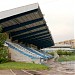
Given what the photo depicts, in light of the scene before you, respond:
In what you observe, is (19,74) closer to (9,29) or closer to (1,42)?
(1,42)

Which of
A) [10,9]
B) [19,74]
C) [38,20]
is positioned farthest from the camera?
[38,20]

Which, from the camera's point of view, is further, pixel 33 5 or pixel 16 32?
pixel 16 32

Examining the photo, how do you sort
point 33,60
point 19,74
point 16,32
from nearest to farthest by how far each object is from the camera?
1. point 19,74
2. point 33,60
3. point 16,32

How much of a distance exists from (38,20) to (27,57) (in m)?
4.37

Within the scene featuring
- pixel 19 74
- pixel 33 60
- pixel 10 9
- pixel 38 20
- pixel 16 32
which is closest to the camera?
pixel 19 74

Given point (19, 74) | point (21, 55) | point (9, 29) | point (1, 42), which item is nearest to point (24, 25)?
point (9, 29)

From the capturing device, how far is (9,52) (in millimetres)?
27703

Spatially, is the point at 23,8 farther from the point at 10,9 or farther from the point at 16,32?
the point at 16,32

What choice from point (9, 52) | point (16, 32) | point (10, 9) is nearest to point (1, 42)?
point (10, 9)

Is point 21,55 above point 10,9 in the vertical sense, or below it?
below

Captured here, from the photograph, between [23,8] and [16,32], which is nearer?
[23,8]

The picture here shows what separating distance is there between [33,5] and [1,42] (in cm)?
407

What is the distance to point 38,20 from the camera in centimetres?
2919

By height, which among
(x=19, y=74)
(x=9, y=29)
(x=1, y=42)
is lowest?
(x=19, y=74)
